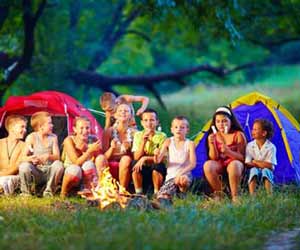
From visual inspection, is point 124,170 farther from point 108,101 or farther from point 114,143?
point 108,101

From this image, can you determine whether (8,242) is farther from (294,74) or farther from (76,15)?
(294,74)

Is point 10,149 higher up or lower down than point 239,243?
higher up

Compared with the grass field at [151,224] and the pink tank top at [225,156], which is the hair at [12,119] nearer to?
the grass field at [151,224]

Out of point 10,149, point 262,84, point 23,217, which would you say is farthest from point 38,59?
point 262,84

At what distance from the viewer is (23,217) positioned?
727 centimetres

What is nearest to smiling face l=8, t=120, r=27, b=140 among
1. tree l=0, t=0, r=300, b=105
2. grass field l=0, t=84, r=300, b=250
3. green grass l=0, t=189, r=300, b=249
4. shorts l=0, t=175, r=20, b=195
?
shorts l=0, t=175, r=20, b=195

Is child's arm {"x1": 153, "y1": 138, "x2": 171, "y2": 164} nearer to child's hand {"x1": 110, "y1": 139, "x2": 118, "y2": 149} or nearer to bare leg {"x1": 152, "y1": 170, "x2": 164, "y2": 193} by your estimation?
bare leg {"x1": 152, "y1": 170, "x2": 164, "y2": 193}

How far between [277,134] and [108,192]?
2.65 metres

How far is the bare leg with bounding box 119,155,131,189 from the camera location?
8750mm

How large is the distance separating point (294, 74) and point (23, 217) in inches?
1459

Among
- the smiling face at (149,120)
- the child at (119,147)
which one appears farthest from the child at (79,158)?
the smiling face at (149,120)

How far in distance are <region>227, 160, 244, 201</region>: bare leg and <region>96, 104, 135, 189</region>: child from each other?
114cm

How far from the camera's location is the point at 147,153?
880 cm

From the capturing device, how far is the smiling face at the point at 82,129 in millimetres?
8797
